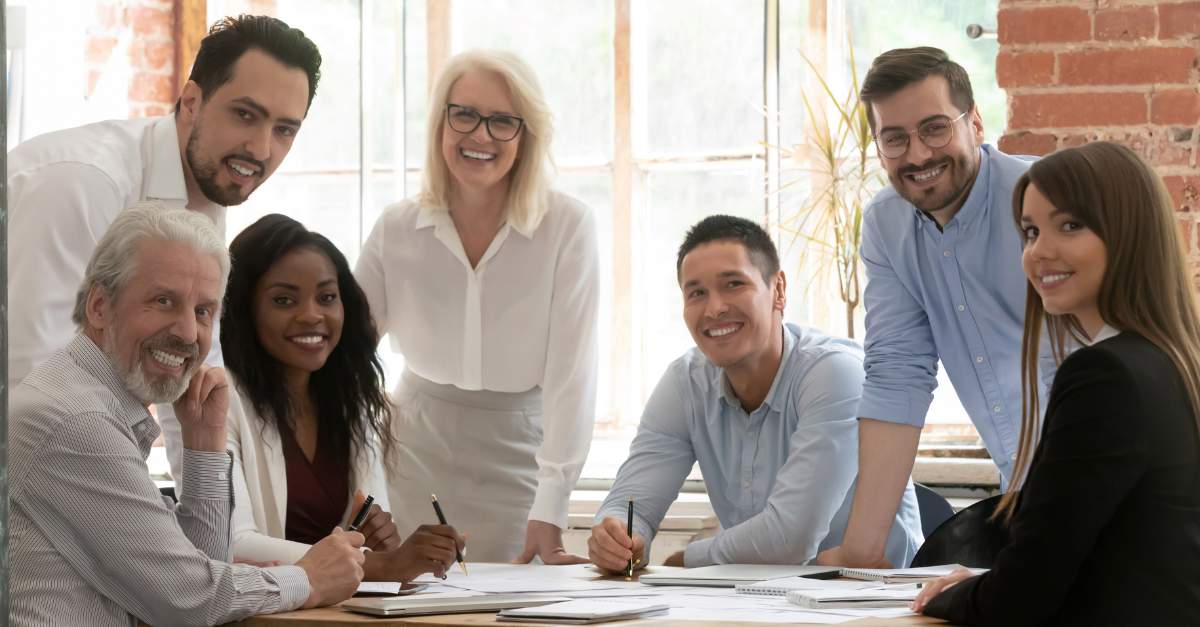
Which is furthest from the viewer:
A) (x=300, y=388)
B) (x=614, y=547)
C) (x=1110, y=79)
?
(x=1110, y=79)

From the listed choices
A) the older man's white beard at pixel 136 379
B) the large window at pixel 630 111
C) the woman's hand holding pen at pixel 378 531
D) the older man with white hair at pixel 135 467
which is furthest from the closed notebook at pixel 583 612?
the large window at pixel 630 111

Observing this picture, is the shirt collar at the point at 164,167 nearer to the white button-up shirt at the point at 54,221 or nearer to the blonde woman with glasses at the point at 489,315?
the white button-up shirt at the point at 54,221

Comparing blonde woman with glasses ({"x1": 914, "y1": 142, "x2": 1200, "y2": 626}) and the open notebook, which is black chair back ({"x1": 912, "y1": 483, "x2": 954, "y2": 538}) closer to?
the open notebook

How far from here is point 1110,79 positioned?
11.2 feet

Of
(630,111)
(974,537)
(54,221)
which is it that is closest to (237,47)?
(54,221)

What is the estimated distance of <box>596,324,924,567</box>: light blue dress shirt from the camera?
8.57ft

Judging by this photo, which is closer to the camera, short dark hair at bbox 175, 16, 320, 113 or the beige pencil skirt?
short dark hair at bbox 175, 16, 320, 113

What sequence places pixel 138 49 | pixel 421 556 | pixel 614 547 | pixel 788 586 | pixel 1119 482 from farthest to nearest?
1. pixel 138 49
2. pixel 614 547
3. pixel 421 556
4. pixel 788 586
5. pixel 1119 482

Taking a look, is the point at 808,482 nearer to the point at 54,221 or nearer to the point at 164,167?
the point at 164,167

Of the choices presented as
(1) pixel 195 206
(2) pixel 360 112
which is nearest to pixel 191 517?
(1) pixel 195 206

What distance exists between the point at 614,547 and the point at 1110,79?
6.39 ft

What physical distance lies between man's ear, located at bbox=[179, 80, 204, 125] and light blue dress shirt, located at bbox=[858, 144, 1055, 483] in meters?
1.34

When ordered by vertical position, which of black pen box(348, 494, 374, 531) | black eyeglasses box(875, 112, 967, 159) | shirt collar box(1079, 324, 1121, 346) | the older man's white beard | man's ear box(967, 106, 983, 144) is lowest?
black pen box(348, 494, 374, 531)

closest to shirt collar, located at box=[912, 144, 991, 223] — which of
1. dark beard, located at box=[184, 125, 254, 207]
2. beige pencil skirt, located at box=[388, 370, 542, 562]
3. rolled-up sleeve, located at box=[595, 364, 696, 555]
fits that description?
rolled-up sleeve, located at box=[595, 364, 696, 555]
